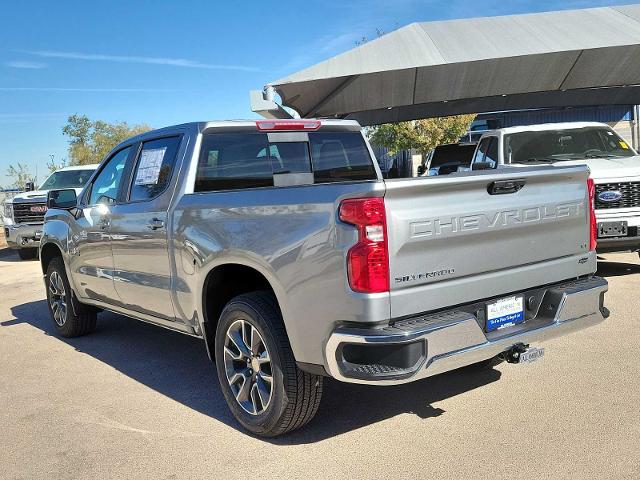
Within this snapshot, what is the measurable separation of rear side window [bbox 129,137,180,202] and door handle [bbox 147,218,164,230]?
219mm

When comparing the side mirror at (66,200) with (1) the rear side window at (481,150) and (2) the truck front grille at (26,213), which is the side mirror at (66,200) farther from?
(2) the truck front grille at (26,213)

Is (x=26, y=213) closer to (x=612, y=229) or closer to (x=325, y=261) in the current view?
(x=612, y=229)

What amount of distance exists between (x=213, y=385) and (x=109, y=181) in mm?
2038

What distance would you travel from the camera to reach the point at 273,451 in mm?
3760

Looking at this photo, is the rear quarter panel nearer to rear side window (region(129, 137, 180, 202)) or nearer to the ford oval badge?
rear side window (region(129, 137, 180, 202))

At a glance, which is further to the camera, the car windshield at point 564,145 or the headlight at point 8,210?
the headlight at point 8,210

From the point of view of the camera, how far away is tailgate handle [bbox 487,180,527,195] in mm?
3588

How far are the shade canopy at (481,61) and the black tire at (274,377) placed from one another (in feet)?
35.1

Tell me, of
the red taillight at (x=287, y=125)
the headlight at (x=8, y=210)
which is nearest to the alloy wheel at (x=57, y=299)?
the red taillight at (x=287, y=125)

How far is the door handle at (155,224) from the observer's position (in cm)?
461

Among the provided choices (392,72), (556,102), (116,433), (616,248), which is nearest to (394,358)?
(116,433)

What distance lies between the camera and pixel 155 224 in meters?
4.66

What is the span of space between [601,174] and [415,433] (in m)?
5.11

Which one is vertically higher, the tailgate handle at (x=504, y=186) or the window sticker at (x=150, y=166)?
the window sticker at (x=150, y=166)
